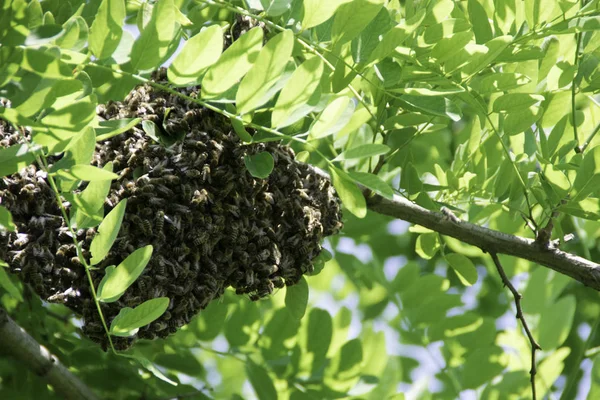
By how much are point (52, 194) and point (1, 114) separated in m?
0.27

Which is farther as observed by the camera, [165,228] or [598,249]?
[598,249]

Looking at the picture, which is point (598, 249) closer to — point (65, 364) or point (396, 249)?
point (396, 249)

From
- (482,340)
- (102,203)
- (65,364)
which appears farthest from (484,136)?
(65,364)

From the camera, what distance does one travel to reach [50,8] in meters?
1.59

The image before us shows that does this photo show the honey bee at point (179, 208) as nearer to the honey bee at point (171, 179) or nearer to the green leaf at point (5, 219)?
the honey bee at point (171, 179)

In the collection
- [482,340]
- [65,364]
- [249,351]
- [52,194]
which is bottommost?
[65,364]

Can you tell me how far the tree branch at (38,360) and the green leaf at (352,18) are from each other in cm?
90

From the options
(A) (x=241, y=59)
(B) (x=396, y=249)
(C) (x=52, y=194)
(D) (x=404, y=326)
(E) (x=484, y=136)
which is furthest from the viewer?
(B) (x=396, y=249)

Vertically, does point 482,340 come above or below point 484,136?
below

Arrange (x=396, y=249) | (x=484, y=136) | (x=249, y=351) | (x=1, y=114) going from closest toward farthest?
(x=1, y=114) < (x=484, y=136) < (x=249, y=351) < (x=396, y=249)

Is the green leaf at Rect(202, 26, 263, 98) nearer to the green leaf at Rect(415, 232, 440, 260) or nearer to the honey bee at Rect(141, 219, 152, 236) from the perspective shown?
the honey bee at Rect(141, 219, 152, 236)

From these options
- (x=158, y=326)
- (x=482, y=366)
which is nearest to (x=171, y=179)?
(x=158, y=326)

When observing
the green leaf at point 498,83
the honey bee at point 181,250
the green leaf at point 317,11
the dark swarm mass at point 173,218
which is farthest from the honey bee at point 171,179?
the green leaf at point 498,83

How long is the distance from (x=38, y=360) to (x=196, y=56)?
0.90m
